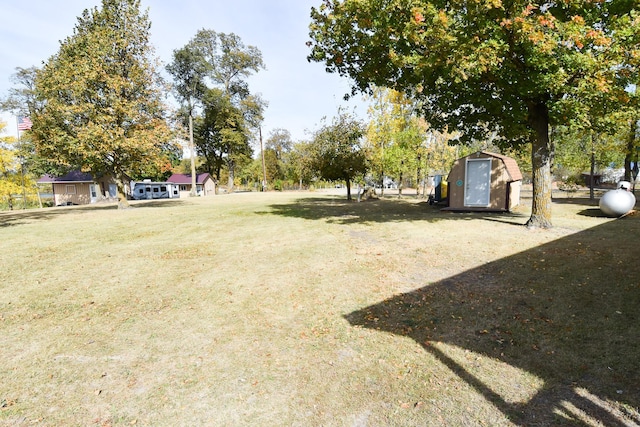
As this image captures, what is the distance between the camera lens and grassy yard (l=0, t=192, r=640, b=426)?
3215 millimetres

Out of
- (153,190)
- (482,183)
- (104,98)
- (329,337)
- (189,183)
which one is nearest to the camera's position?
(329,337)

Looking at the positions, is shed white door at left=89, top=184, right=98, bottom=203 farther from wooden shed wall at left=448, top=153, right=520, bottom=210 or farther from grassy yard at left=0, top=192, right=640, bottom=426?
wooden shed wall at left=448, top=153, right=520, bottom=210

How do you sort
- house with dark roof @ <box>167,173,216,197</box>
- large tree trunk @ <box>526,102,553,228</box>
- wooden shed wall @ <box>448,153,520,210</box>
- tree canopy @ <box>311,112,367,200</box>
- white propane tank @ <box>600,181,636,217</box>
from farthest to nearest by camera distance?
house with dark roof @ <box>167,173,216,197</box> → tree canopy @ <box>311,112,367,200</box> → wooden shed wall @ <box>448,153,520,210</box> → white propane tank @ <box>600,181,636,217</box> → large tree trunk @ <box>526,102,553,228</box>

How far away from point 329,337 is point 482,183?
1632 centimetres

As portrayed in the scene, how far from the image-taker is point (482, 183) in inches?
705

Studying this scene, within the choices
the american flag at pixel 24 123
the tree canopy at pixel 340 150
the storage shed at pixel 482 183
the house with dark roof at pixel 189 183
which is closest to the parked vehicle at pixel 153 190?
the house with dark roof at pixel 189 183

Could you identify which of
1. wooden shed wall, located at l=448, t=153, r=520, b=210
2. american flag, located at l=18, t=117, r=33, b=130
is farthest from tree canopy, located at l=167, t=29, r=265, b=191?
wooden shed wall, located at l=448, t=153, r=520, b=210

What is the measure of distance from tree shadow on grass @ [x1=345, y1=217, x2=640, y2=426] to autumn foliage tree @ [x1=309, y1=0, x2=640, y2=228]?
4985mm

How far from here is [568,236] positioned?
10492 mm

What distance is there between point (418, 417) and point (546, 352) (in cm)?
221

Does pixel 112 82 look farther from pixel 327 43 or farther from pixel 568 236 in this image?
pixel 568 236

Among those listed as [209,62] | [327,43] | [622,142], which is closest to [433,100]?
[327,43]

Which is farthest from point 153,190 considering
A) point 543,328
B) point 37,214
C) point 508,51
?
point 543,328

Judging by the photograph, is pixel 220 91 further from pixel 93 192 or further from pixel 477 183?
pixel 477 183
